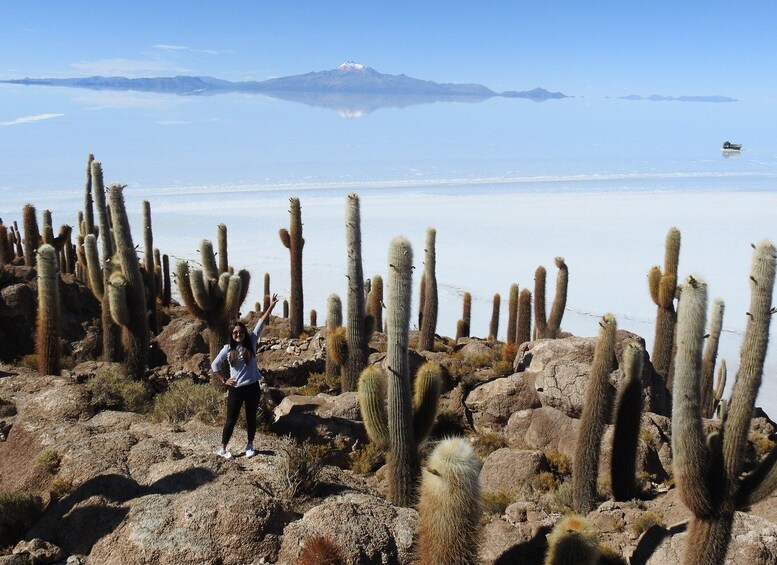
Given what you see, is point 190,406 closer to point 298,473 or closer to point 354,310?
point 298,473

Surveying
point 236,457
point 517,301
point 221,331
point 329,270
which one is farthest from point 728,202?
point 236,457

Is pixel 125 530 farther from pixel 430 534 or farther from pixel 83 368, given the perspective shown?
pixel 83 368

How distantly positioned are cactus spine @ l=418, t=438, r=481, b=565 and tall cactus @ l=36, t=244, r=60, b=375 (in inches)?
316

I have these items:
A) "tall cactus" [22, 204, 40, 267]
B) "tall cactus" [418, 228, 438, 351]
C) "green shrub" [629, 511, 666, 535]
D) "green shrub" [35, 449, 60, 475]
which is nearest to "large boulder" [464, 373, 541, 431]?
"green shrub" [629, 511, 666, 535]

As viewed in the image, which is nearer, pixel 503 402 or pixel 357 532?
pixel 357 532

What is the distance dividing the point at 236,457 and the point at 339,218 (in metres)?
41.3

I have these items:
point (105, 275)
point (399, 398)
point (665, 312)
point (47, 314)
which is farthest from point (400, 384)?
point (105, 275)

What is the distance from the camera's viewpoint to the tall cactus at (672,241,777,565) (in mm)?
6305

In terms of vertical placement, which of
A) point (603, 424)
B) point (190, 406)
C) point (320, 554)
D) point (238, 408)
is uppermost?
point (238, 408)

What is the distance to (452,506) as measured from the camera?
5.34 metres

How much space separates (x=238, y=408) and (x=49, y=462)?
1957 millimetres

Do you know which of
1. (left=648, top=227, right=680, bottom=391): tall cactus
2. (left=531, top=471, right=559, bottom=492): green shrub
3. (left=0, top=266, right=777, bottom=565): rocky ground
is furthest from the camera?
A: (left=648, top=227, right=680, bottom=391): tall cactus

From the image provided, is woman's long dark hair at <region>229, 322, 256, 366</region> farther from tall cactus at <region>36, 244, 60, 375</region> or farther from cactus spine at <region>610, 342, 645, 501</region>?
tall cactus at <region>36, 244, 60, 375</region>

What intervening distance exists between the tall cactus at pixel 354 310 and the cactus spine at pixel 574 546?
6.98 meters
